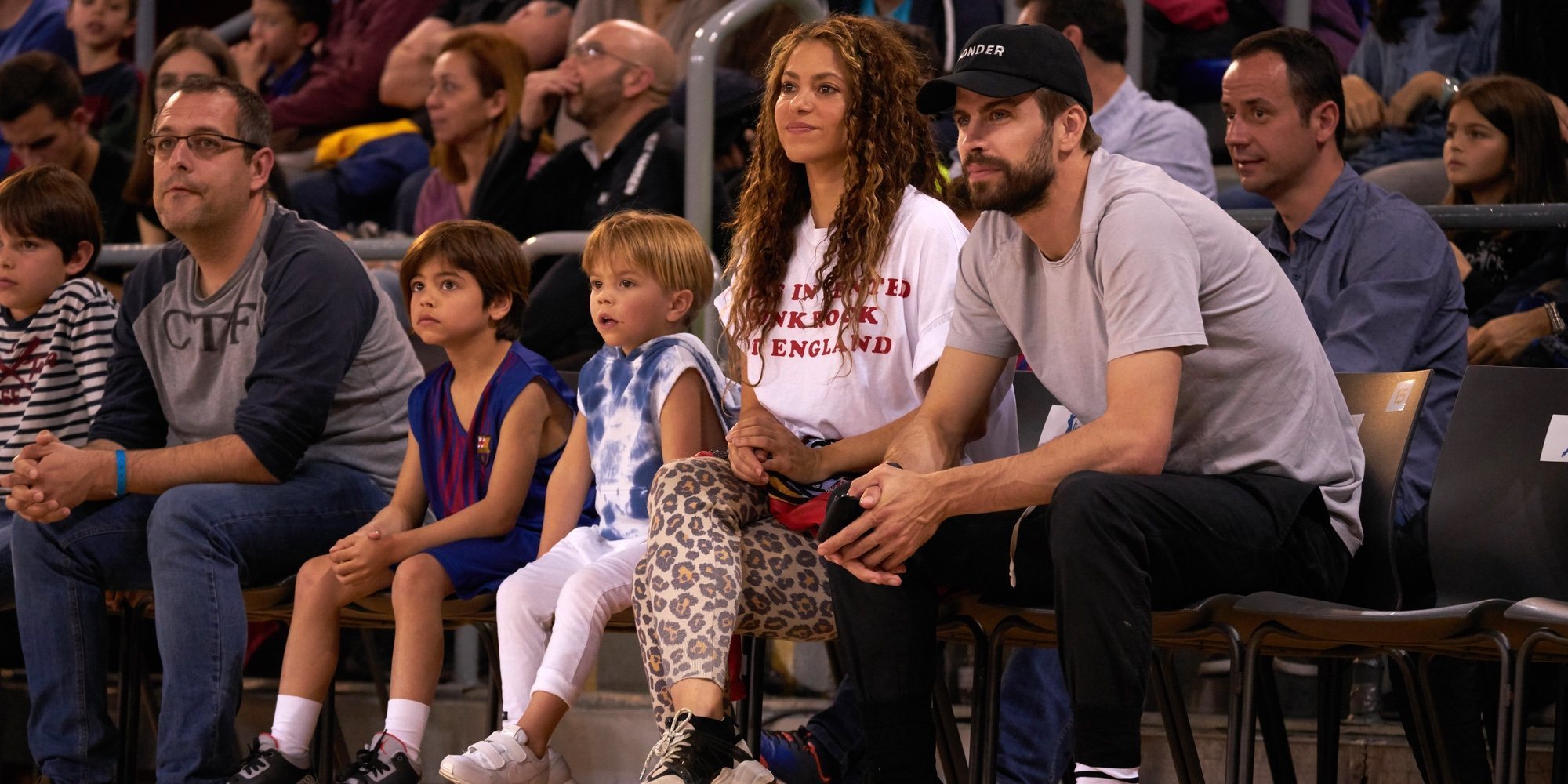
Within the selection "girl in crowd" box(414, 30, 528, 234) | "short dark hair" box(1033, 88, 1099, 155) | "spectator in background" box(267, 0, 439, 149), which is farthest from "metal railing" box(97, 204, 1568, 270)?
"spectator in background" box(267, 0, 439, 149)

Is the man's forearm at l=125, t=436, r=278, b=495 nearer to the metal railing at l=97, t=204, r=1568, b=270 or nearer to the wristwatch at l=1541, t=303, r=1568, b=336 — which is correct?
the metal railing at l=97, t=204, r=1568, b=270

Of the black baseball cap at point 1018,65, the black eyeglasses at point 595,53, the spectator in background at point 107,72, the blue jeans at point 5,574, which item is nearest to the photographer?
the black baseball cap at point 1018,65

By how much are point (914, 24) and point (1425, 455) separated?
85.4 inches

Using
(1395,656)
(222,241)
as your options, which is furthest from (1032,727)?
(222,241)

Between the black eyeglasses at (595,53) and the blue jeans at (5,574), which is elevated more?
the black eyeglasses at (595,53)

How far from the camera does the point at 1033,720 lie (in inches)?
111

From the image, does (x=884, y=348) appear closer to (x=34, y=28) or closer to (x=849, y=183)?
(x=849, y=183)

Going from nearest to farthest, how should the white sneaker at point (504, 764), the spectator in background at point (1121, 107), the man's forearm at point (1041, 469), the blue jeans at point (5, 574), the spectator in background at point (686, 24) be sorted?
1. the man's forearm at point (1041, 469)
2. the white sneaker at point (504, 764)
3. the blue jeans at point (5, 574)
4. the spectator in background at point (1121, 107)
5. the spectator in background at point (686, 24)

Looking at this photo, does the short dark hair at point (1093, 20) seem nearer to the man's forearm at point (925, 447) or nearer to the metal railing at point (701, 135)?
the metal railing at point (701, 135)

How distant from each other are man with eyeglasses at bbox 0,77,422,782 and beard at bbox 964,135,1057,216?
4.44 feet

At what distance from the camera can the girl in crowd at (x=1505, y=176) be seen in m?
3.21

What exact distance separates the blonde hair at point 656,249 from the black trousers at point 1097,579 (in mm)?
840

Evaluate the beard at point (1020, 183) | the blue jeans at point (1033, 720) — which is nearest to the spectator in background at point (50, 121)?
the blue jeans at point (1033, 720)

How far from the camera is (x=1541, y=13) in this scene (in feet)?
12.2
